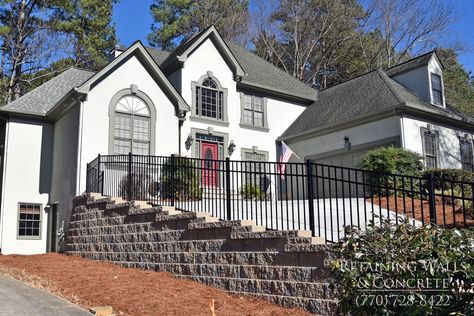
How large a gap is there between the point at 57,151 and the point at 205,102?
20.6 ft

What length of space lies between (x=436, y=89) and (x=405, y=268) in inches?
729

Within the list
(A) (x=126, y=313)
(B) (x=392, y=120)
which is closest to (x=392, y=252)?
(A) (x=126, y=313)

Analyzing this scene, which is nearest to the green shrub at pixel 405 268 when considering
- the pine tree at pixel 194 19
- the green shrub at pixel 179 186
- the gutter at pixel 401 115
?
the green shrub at pixel 179 186

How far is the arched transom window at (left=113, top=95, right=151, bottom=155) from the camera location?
→ 669 inches

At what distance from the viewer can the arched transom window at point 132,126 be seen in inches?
669

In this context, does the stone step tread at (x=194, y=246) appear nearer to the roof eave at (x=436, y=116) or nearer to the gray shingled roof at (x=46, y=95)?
the gray shingled roof at (x=46, y=95)

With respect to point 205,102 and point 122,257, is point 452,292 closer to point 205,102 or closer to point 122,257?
point 122,257

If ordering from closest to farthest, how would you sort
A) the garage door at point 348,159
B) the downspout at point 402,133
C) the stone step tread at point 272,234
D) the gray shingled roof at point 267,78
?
the stone step tread at point 272,234
the downspout at point 402,133
the garage door at point 348,159
the gray shingled roof at point 267,78

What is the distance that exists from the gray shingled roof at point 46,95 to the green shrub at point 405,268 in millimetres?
15100

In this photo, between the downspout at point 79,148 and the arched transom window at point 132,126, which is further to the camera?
the arched transom window at point 132,126

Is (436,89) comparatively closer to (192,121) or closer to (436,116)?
(436,116)

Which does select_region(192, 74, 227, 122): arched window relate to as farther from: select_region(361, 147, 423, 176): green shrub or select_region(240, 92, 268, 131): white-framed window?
select_region(361, 147, 423, 176): green shrub

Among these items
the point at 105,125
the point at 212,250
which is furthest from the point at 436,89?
the point at 212,250

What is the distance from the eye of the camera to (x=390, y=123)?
62.2 feet
